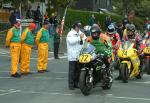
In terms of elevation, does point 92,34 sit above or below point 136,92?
above

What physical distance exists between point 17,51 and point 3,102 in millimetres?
5479

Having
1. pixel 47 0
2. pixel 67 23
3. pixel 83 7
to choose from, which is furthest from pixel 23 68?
pixel 83 7

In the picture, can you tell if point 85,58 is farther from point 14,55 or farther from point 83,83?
point 14,55

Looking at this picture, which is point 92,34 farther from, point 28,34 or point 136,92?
point 28,34

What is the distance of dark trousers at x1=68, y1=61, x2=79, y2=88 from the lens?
15094mm

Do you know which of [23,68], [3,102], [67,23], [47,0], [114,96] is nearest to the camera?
[3,102]

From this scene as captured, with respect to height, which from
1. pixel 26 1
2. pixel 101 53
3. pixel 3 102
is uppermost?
pixel 26 1

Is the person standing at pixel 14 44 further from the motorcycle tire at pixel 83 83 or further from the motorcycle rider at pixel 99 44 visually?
the motorcycle tire at pixel 83 83

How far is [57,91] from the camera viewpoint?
15.0m

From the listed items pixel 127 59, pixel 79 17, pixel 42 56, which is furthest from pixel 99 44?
pixel 79 17

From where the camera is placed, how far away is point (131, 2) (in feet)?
210

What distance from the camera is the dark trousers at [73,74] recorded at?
1509cm

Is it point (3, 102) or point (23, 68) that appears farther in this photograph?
point (23, 68)

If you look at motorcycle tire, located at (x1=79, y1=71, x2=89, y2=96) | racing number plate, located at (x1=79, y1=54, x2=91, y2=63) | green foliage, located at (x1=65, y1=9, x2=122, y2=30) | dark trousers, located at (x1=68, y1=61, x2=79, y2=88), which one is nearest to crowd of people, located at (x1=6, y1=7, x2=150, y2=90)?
dark trousers, located at (x1=68, y1=61, x2=79, y2=88)
